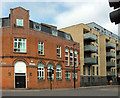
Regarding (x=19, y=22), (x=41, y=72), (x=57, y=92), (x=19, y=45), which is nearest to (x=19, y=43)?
(x=19, y=45)

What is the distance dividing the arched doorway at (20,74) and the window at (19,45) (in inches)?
79.7

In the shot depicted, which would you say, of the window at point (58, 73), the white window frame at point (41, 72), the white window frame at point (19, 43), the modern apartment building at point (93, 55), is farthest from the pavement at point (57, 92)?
the modern apartment building at point (93, 55)

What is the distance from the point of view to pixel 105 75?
5850 centimetres

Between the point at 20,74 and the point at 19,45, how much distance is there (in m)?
4.49

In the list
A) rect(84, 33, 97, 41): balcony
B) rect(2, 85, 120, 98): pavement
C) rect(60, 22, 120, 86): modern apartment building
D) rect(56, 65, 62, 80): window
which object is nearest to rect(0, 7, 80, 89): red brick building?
rect(56, 65, 62, 80): window

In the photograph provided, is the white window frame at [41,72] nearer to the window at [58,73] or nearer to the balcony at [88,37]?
the window at [58,73]

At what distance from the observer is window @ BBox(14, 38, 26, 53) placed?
3055 cm

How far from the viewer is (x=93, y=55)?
5469 cm

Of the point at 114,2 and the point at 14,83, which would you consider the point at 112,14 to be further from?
the point at 14,83

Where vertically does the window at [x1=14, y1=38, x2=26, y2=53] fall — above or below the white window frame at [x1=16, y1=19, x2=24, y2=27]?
below

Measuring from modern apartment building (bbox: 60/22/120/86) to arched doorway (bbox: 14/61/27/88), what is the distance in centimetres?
1907

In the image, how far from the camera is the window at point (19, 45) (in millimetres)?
30547

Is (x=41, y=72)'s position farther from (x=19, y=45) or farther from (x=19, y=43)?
(x=19, y=43)

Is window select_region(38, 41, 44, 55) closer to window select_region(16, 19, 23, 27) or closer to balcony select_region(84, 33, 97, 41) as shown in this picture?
window select_region(16, 19, 23, 27)
